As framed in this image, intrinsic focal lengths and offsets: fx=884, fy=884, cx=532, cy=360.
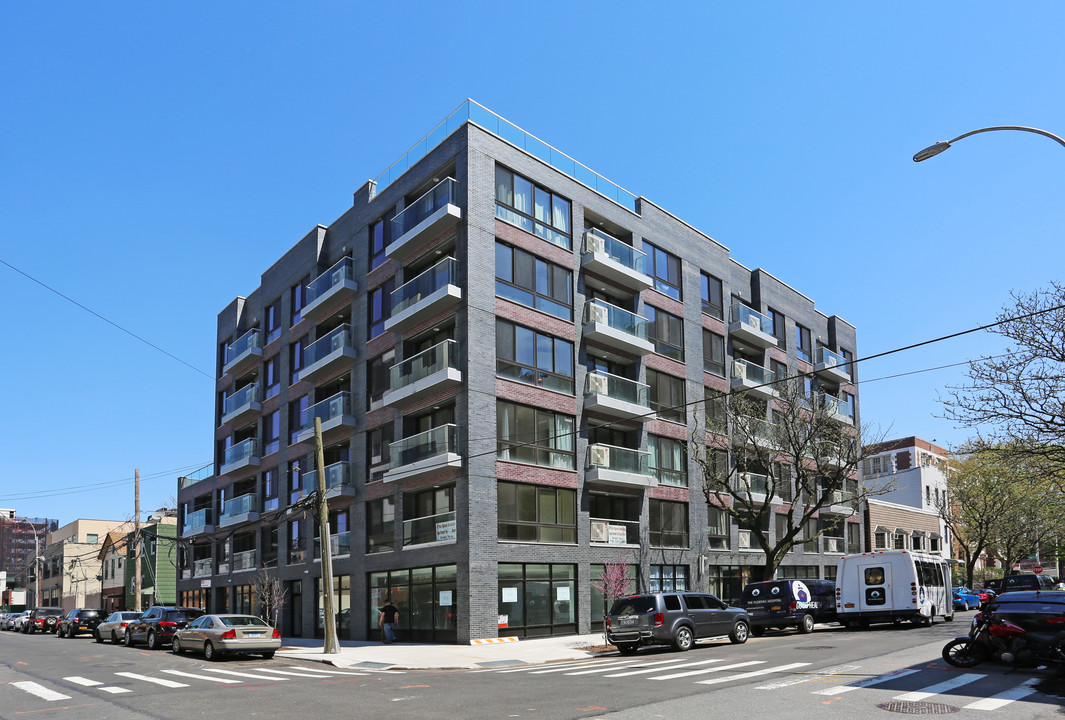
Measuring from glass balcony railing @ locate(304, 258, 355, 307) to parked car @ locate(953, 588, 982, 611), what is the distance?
3480 centimetres

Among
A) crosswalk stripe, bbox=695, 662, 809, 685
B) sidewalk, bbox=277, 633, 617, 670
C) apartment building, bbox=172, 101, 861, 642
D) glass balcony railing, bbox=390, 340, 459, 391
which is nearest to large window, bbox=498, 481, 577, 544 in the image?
apartment building, bbox=172, 101, 861, 642

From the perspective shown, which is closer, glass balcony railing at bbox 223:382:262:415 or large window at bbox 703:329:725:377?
large window at bbox 703:329:725:377

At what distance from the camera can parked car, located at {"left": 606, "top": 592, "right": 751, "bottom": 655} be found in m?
23.5

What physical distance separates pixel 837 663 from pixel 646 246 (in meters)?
24.4

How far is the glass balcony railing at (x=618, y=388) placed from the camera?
3422cm

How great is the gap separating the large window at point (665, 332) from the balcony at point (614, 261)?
1.79 meters

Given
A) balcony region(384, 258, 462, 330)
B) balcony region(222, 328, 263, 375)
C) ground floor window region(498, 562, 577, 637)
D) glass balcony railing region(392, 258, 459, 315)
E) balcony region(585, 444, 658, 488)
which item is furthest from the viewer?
balcony region(222, 328, 263, 375)

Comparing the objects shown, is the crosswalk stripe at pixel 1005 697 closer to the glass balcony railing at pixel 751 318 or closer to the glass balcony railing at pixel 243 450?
the glass balcony railing at pixel 751 318

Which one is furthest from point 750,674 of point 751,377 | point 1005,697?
point 751,377

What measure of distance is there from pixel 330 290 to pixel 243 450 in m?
13.1

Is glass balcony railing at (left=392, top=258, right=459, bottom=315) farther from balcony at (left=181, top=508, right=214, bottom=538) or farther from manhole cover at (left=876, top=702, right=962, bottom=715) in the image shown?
balcony at (left=181, top=508, right=214, bottom=538)

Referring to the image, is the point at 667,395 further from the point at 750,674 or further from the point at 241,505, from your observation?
the point at 750,674

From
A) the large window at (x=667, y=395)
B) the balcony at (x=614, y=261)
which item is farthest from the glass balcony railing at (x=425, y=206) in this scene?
the large window at (x=667, y=395)

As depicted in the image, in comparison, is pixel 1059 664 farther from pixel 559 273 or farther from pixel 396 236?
pixel 396 236
